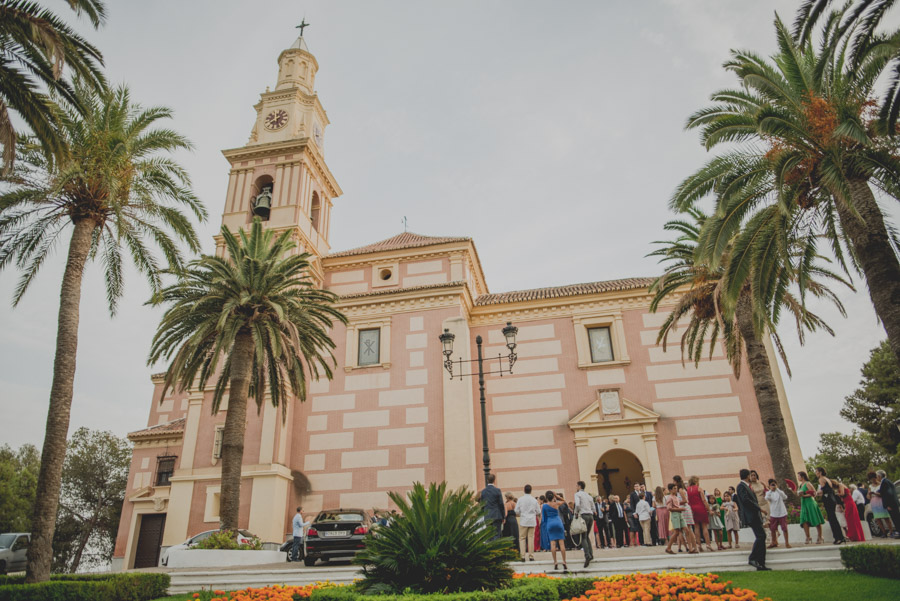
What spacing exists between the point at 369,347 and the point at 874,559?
66.6 ft

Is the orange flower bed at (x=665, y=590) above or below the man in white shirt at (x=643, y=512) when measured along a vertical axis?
below

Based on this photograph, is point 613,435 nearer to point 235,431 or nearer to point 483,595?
point 235,431

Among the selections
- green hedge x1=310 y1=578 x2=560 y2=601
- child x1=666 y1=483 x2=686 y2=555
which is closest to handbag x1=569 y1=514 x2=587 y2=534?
child x1=666 y1=483 x2=686 y2=555

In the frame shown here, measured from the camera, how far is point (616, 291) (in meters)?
26.1

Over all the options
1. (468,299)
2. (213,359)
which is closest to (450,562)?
(213,359)

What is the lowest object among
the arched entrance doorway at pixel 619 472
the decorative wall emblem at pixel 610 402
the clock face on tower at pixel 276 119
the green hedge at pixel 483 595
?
the green hedge at pixel 483 595

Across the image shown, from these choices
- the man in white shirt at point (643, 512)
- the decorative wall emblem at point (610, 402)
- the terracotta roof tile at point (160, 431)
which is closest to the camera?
the man in white shirt at point (643, 512)

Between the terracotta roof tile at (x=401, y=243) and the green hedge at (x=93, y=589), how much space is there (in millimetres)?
18376

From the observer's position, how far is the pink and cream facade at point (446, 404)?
76.3 feet

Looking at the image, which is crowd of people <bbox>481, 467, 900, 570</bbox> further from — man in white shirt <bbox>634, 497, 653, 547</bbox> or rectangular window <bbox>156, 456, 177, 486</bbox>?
rectangular window <bbox>156, 456, 177, 486</bbox>

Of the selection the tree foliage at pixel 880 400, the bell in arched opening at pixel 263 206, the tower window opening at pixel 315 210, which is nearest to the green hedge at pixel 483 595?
the bell in arched opening at pixel 263 206

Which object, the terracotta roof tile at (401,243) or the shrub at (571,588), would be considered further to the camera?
the terracotta roof tile at (401,243)

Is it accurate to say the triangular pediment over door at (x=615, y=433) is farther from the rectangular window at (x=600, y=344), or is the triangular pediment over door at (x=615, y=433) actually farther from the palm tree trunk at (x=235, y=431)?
the palm tree trunk at (x=235, y=431)

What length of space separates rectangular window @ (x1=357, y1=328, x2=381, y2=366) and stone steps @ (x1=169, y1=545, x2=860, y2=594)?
13.3 m
